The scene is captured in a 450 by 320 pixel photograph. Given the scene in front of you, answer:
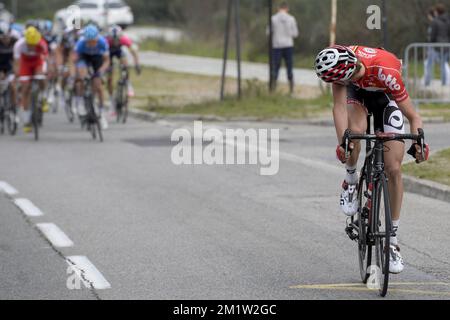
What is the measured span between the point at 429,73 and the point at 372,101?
1372cm

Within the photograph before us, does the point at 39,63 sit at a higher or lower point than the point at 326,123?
higher

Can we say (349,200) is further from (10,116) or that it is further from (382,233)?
(10,116)

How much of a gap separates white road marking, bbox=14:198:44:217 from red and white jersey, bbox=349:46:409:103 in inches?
176

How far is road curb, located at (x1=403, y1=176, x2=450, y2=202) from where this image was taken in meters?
12.4

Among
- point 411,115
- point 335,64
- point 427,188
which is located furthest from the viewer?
point 427,188

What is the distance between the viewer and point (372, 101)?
8414 mm

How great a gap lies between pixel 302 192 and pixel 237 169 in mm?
2200

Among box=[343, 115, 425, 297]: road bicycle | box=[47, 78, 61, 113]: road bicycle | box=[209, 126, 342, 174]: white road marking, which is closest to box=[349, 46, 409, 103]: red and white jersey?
box=[343, 115, 425, 297]: road bicycle

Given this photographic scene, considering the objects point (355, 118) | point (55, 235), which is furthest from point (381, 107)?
point (55, 235)

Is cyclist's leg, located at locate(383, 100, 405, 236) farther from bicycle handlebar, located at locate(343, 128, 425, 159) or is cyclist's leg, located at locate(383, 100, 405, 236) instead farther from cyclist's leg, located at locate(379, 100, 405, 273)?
bicycle handlebar, located at locate(343, 128, 425, 159)

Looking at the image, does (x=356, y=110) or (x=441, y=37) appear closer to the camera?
(x=356, y=110)

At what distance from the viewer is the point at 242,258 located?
934cm

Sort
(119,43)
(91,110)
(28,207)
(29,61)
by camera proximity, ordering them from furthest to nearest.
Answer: (119,43) → (29,61) → (91,110) → (28,207)

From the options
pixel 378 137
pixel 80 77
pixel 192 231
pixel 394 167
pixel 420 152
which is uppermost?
pixel 378 137
